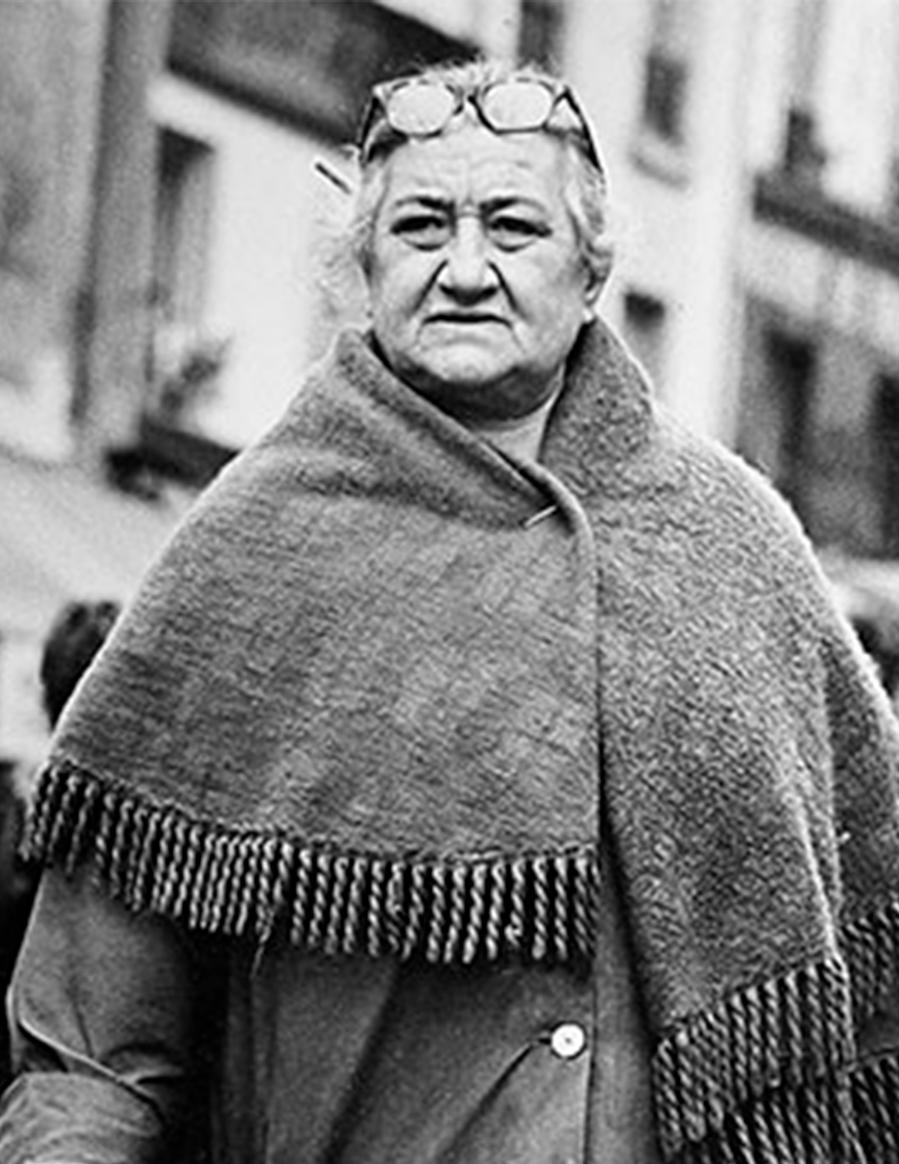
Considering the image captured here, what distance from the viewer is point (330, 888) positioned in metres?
5.45

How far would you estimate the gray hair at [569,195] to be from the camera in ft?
18.9

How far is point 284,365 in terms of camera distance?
25.2m

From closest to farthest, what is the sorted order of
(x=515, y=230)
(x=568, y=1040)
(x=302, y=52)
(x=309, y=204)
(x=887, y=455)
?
(x=568, y=1040), (x=515, y=230), (x=309, y=204), (x=302, y=52), (x=887, y=455)

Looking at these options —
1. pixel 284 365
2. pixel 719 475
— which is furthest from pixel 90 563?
pixel 719 475

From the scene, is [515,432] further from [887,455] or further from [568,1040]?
[887,455]

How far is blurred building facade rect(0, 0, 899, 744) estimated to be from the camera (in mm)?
22938

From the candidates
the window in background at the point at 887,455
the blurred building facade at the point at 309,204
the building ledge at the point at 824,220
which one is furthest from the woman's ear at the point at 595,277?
the window in background at the point at 887,455

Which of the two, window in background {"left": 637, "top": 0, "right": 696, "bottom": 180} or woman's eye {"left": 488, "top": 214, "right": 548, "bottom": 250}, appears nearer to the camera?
woman's eye {"left": 488, "top": 214, "right": 548, "bottom": 250}

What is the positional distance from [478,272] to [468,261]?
18mm

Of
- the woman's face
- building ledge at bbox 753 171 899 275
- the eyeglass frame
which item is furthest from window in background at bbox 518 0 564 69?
the woman's face

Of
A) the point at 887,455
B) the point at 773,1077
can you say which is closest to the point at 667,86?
the point at 887,455

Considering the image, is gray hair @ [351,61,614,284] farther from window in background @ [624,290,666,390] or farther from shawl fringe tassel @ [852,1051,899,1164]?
window in background @ [624,290,666,390]

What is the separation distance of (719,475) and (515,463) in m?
0.25

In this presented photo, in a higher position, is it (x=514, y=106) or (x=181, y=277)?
(x=514, y=106)
